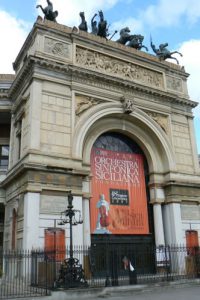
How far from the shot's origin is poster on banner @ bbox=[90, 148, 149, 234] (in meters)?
20.9

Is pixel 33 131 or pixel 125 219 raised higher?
pixel 33 131

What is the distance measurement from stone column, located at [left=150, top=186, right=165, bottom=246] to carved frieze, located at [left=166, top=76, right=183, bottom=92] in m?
8.05

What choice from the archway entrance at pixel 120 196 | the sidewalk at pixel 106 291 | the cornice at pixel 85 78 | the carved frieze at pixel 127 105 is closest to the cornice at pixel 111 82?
the cornice at pixel 85 78

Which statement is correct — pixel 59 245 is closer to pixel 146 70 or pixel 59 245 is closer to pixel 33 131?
pixel 33 131

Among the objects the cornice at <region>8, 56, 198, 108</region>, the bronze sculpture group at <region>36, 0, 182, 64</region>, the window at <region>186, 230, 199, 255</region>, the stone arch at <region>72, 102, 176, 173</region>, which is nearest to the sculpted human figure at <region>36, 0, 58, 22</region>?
the bronze sculpture group at <region>36, 0, 182, 64</region>

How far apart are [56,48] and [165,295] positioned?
15.4 meters

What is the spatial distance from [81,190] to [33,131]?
4.17 metres

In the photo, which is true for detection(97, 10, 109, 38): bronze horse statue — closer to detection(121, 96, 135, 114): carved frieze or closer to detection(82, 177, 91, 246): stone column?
detection(121, 96, 135, 114): carved frieze

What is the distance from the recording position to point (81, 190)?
757 inches

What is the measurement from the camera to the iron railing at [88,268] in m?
14.2

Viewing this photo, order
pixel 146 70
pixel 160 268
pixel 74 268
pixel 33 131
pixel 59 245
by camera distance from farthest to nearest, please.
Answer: pixel 146 70 → pixel 160 268 → pixel 33 131 → pixel 59 245 → pixel 74 268

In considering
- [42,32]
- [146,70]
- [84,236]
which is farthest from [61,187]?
[146,70]

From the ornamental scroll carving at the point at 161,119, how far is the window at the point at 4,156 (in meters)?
10.6

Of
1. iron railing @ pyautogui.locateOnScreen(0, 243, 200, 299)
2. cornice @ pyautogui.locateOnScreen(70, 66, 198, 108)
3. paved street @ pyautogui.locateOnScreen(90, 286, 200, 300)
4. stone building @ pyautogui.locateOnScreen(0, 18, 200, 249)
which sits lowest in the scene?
paved street @ pyautogui.locateOnScreen(90, 286, 200, 300)
